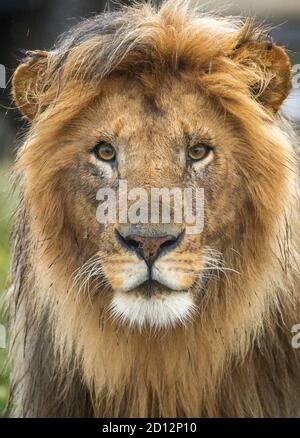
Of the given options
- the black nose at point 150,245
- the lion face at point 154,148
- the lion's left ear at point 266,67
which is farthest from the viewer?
the lion's left ear at point 266,67

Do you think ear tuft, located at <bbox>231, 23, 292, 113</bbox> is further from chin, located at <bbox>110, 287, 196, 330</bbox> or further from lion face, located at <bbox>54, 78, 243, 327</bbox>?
chin, located at <bbox>110, 287, 196, 330</bbox>

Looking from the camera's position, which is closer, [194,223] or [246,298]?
[194,223]

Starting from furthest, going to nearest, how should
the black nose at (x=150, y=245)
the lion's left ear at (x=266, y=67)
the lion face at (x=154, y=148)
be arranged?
the lion's left ear at (x=266, y=67), the lion face at (x=154, y=148), the black nose at (x=150, y=245)

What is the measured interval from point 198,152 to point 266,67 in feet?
1.16

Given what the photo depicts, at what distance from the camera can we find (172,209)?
9.82 ft

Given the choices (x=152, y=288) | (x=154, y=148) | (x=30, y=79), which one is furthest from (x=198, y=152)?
(x=30, y=79)

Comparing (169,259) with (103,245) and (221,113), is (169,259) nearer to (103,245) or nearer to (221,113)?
(103,245)

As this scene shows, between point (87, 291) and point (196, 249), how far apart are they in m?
0.41

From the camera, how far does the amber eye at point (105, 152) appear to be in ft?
10.2

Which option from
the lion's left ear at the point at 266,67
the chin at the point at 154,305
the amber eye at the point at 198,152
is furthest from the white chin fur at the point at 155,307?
the lion's left ear at the point at 266,67

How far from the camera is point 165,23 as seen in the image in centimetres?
325

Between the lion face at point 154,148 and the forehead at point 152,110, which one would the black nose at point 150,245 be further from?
the forehead at point 152,110

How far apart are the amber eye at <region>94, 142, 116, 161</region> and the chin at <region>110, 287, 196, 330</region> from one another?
15.4 inches
